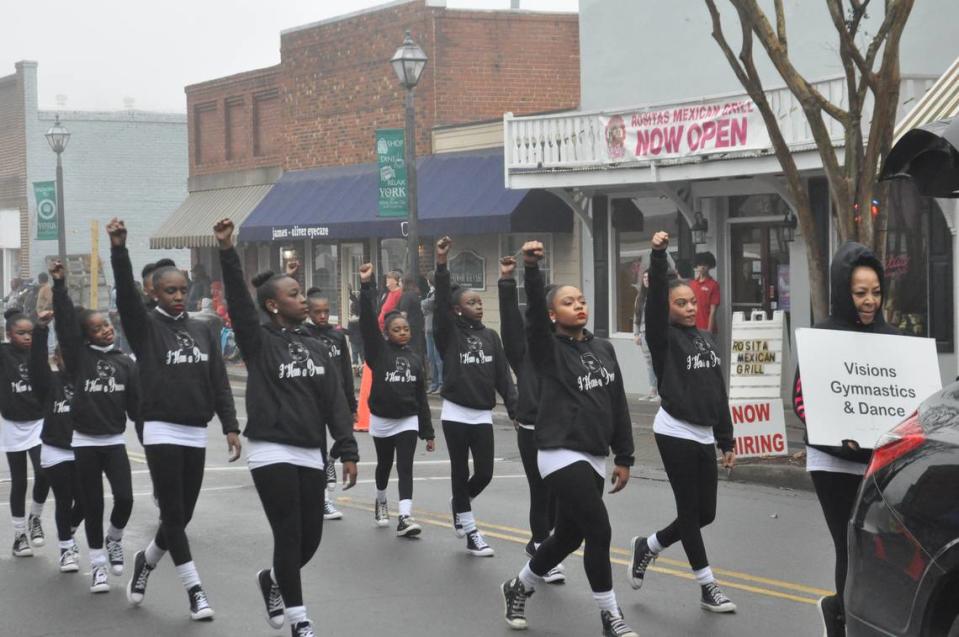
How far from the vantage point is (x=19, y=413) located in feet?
34.2

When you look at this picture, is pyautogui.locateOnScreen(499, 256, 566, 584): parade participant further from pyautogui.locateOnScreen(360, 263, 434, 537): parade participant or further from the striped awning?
the striped awning

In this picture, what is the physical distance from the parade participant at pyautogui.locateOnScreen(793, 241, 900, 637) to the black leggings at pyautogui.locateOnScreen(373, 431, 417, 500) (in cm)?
423

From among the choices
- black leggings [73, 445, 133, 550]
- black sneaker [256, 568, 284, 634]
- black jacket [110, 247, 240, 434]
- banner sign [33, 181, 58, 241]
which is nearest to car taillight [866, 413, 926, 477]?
black sneaker [256, 568, 284, 634]

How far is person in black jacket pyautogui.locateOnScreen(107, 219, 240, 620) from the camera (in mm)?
8141

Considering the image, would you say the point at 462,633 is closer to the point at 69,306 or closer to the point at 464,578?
the point at 464,578

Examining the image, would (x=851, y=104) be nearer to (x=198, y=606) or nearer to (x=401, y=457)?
(x=401, y=457)

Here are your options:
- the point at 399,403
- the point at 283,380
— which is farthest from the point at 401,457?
the point at 283,380

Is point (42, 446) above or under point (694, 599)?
above

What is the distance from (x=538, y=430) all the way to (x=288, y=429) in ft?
4.13

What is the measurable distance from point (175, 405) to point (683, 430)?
2777 millimetres

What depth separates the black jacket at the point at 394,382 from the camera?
35.3ft

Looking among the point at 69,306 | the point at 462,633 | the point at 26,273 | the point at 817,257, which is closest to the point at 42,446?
the point at 69,306

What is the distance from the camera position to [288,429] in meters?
7.30

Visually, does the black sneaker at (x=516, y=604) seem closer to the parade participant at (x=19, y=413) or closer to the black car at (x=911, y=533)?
the black car at (x=911, y=533)
